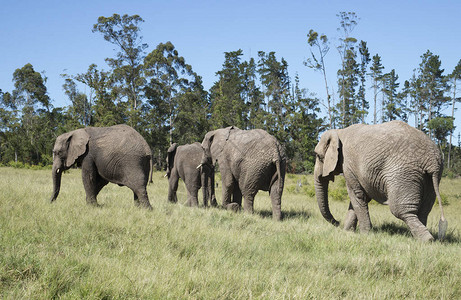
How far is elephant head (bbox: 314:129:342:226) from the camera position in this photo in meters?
7.07

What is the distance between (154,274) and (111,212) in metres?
3.24

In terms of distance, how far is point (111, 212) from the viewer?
6344mm

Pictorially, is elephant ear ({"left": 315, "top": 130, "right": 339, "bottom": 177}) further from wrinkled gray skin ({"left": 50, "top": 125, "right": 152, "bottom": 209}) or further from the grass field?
wrinkled gray skin ({"left": 50, "top": 125, "right": 152, "bottom": 209})

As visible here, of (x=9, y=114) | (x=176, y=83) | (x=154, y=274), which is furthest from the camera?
(x=9, y=114)

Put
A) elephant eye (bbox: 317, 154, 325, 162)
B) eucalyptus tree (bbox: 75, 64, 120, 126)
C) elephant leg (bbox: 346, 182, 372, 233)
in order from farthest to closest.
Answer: eucalyptus tree (bbox: 75, 64, 120, 126), elephant eye (bbox: 317, 154, 325, 162), elephant leg (bbox: 346, 182, 372, 233)

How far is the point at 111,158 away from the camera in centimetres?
729

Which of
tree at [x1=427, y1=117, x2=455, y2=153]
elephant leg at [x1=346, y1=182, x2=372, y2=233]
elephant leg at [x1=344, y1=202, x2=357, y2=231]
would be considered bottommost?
elephant leg at [x1=344, y1=202, x2=357, y2=231]

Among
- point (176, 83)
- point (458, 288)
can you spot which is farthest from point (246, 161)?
point (176, 83)

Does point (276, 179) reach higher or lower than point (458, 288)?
higher

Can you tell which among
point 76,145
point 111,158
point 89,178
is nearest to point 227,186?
point 111,158

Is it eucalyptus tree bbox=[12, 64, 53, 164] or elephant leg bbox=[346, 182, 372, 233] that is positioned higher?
eucalyptus tree bbox=[12, 64, 53, 164]

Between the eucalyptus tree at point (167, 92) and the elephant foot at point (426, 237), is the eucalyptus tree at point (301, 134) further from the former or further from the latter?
the elephant foot at point (426, 237)

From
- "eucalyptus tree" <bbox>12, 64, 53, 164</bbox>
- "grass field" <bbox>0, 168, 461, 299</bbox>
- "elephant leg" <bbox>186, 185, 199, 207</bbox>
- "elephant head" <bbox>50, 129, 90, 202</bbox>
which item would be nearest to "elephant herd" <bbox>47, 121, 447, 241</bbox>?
"elephant head" <bbox>50, 129, 90, 202</bbox>

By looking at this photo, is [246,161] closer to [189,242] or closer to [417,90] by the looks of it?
[189,242]
